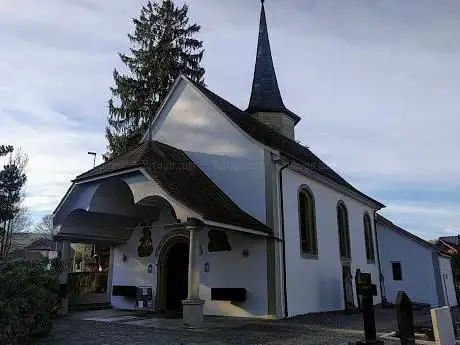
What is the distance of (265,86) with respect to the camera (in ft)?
75.1

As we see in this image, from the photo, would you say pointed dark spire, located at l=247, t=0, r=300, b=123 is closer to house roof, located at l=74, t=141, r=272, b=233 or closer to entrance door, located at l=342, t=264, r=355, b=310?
house roof, located at l=74, t=141, r=272, b=233

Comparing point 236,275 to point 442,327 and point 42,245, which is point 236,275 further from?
point 42,245

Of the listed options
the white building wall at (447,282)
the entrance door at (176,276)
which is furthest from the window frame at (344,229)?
the entrance door at (176,276)

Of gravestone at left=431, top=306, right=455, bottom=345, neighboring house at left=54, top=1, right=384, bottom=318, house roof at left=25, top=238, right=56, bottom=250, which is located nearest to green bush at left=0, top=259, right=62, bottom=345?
neighboring house at left=54, top=1, right=384, bottom=318

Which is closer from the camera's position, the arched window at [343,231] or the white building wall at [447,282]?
the arched window at [343,231]

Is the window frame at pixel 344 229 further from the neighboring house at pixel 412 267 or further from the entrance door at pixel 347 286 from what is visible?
the neighboring house at pixel 412 267

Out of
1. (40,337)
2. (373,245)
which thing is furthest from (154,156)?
(373,245)

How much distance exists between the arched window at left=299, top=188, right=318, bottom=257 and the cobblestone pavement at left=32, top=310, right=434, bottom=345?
269 centimetres

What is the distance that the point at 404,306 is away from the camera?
310 inches

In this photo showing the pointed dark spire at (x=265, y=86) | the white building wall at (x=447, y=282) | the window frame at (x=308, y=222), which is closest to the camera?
the window frame at (x=308, y=222)

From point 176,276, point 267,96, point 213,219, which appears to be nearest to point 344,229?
point 176,276

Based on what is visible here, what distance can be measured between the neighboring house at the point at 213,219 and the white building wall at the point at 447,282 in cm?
642

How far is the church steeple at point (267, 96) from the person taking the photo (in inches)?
859

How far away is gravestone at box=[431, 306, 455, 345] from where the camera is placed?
25.5ft
